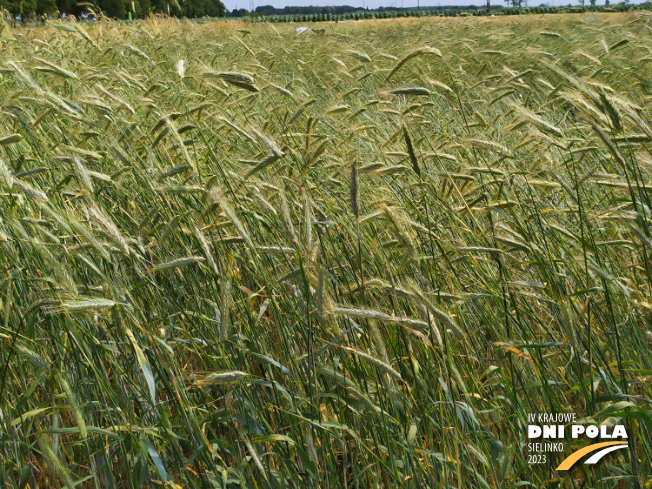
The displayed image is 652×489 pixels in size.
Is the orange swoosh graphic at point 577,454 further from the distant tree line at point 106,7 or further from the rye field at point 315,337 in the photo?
the distant tree line at point 106,7

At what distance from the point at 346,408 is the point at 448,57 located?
210 inches

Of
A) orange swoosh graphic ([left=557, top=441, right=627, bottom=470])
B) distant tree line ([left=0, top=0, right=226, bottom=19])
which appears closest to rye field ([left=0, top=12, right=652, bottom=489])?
orange swoosh graphic ([left=557, top=441, right=627, bottom=470])

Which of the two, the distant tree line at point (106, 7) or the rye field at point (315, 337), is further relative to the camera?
the distant tree line at point (106, 7)

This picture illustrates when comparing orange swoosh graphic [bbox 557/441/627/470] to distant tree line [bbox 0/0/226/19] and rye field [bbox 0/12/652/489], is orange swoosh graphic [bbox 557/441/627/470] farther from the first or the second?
distant tree line [bbox 0/0/226/19]

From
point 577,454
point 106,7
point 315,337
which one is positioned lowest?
point 577,454

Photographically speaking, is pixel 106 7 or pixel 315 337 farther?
pixel 106 7

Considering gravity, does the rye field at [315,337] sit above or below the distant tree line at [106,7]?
below

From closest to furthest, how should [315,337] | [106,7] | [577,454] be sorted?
[577,454], [315,337], [106,7]

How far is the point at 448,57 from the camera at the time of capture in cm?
583

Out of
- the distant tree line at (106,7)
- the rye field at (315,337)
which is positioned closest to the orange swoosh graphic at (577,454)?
the rye field at (315,337)

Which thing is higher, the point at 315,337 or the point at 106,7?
the point at 106,7

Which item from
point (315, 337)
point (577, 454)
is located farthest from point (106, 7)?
point (577, 454)

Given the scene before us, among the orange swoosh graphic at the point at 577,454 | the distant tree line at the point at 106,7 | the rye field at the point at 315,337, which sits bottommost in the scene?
the orange swoosh graphic at the point at 577,454

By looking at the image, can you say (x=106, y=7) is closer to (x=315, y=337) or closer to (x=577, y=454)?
(x=315, y=337)
